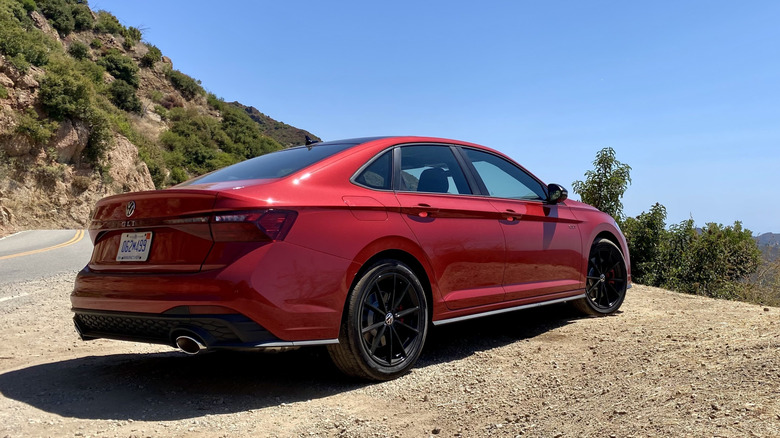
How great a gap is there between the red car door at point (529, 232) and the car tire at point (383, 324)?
3.53ft

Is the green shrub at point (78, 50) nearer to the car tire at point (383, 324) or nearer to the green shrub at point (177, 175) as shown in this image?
the green shrub at point (177, 175)

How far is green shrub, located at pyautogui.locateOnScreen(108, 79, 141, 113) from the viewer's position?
131 ft

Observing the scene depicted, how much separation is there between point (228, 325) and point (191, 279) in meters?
0.34

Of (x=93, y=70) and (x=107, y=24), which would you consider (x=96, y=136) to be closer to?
(x=93, y=70)

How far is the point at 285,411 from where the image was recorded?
3.29 m

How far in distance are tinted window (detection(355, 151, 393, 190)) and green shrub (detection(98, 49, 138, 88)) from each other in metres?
43.9

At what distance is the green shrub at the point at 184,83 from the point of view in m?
50.2

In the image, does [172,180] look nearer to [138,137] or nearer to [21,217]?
[138,137]

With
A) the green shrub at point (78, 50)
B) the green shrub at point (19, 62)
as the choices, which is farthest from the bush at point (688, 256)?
the green shrub at point (78, 50)

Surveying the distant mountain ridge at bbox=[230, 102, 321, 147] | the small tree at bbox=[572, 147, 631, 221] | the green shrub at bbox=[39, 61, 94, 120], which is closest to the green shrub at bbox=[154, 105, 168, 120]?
the green shrub at bbox=[39, 61, 94, 120]

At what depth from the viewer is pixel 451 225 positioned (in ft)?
13.9

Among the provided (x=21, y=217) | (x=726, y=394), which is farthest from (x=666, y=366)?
(x=21, y=217)

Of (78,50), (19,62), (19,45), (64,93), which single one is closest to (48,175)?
(64,93)

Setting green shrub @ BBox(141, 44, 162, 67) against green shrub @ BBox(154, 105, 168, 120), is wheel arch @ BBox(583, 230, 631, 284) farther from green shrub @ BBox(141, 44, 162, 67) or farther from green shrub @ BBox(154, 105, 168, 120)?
green shrub @ BBox(141, 44, 162, 67)
